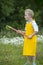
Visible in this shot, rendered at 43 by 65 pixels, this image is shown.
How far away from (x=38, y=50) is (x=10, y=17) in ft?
Result: 22.7

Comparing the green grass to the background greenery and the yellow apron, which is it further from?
the background greenery

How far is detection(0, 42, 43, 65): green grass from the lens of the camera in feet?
26.6

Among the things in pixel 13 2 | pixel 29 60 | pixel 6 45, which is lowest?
pixel 29 60

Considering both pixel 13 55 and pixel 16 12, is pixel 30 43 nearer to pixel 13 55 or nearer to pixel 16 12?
pixel 13 55

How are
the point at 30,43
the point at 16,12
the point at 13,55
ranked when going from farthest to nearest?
the point at 16,12, the point at 13,55, the point at 30,43

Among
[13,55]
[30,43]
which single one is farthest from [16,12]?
[30,43]

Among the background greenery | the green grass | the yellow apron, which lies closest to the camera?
the yellow apron

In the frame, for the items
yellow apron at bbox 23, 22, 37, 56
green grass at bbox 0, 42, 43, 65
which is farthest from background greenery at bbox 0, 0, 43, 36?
yellow apron at bbox 23, 22, 37, 56

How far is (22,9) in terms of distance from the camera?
16.5 meters

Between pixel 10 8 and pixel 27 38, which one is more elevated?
pixel 10 8

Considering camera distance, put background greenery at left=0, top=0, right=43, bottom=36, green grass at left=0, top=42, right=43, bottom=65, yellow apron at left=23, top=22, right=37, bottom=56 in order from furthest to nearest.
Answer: background greenery at left=0, top=0, right=43, bottom=36, green grass at left=0, top=42, right=43, bottom=65, yellow apron at left=23, top=22, right=37, bottom=56

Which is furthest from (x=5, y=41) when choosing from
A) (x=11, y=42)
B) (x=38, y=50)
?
(x=38, y=50)

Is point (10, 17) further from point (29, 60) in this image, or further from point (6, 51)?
point (29, 60)

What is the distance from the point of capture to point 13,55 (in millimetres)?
8852
